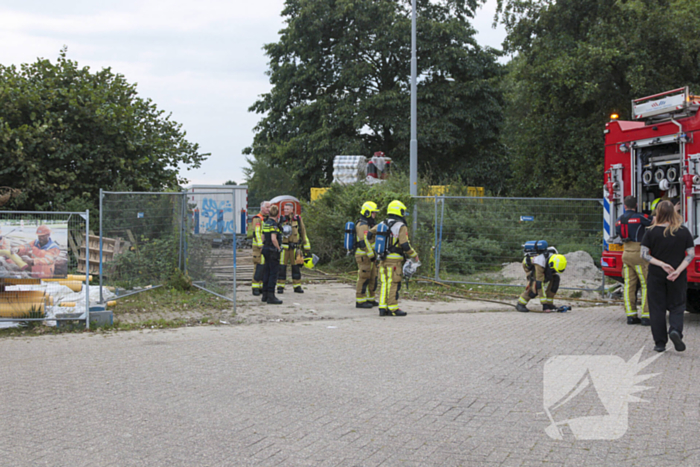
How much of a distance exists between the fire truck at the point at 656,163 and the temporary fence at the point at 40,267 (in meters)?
8.23

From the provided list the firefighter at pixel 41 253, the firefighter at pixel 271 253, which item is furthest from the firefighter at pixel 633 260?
the firefighter at pixel 41 253

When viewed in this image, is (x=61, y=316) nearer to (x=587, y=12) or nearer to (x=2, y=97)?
(x=2, y=97)

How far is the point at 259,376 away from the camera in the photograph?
6359 mm

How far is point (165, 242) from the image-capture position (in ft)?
41.0

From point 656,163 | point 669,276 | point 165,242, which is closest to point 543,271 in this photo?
point 656,163

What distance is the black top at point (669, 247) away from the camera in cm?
745

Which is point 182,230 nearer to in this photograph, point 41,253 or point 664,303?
point 41,253

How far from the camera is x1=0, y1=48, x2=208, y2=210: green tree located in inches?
618

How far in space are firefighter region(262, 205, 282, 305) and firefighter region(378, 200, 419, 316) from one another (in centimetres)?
212

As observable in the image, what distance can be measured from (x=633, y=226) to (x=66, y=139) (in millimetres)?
13379

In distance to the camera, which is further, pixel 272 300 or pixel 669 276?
pixel 272 300

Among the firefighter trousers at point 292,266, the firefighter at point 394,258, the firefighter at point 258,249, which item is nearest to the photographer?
the firefighter at point 394,258

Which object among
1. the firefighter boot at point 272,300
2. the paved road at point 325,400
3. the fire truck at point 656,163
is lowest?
the paved road at point 325,400

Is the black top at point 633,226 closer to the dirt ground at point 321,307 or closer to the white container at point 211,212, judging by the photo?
the dirt ground at point 321,307
